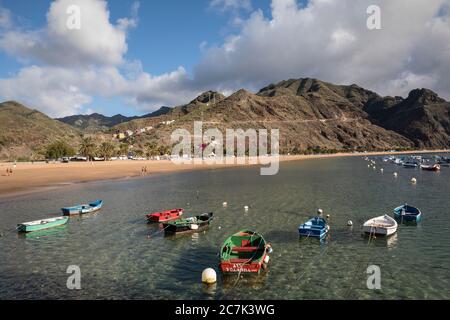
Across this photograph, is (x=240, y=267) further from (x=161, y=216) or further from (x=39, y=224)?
(x=39, y=224)

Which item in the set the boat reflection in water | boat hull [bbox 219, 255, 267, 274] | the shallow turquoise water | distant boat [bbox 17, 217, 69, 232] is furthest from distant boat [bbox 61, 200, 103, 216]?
boat hull [bbox 219, 255, 267, 274]

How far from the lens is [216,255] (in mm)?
27672

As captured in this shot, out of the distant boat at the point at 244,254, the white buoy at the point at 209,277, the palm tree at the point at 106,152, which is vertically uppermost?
the palm tree at the point at 106,152

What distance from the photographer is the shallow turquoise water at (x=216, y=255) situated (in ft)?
69.3

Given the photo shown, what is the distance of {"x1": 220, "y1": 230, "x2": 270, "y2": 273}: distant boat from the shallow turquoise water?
0.78m

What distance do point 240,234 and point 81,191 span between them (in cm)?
4934

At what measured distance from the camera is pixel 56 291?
2122 cm

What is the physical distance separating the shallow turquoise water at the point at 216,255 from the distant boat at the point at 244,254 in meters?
0.78

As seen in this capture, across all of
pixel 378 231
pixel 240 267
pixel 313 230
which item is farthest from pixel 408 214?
pixel 240 267

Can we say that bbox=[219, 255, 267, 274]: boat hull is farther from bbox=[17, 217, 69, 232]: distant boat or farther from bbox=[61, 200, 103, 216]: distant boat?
bbox=[61, 200, 103, 216]: distant boat

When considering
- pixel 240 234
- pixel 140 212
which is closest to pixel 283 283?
pixel 240 234

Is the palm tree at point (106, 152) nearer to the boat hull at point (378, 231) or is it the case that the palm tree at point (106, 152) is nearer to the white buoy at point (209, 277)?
the boat hull at point (378, 231)

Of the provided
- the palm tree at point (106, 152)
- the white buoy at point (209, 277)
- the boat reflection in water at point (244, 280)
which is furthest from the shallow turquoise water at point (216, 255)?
the palm tree at point (106, 152)

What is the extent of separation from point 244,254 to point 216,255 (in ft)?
10.5
